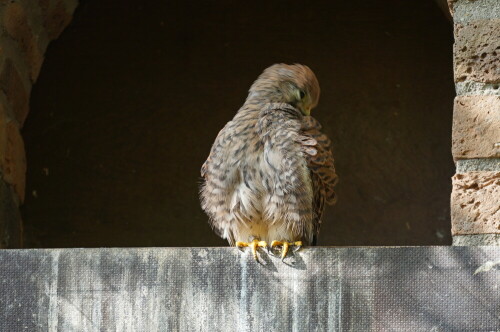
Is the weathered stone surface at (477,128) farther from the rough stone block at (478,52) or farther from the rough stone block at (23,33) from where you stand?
the rough stone block at (23,33)

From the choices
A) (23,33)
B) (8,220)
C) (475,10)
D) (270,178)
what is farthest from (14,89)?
(475,10)

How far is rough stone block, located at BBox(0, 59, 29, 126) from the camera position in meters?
3.42

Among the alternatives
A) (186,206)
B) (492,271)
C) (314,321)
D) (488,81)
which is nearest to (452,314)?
(492,271)

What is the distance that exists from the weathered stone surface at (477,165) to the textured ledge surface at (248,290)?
22cm

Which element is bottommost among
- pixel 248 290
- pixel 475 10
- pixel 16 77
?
pixel 248 290

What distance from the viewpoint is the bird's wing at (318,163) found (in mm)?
3012

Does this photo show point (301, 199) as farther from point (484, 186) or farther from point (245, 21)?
point (245, 21)

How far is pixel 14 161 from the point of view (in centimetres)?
353

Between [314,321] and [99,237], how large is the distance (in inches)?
78.9

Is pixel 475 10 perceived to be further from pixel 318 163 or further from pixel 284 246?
pixel 284 246

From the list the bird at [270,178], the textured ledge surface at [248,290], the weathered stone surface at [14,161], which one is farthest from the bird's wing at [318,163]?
the weathered stone surface at [14,161]

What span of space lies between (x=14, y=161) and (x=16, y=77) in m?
0.28

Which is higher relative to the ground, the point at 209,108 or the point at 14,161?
the point at 209,108

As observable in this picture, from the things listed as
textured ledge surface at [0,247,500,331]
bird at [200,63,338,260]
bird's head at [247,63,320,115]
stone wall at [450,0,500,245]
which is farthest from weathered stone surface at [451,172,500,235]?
bird's head at [247,63,320,115]
